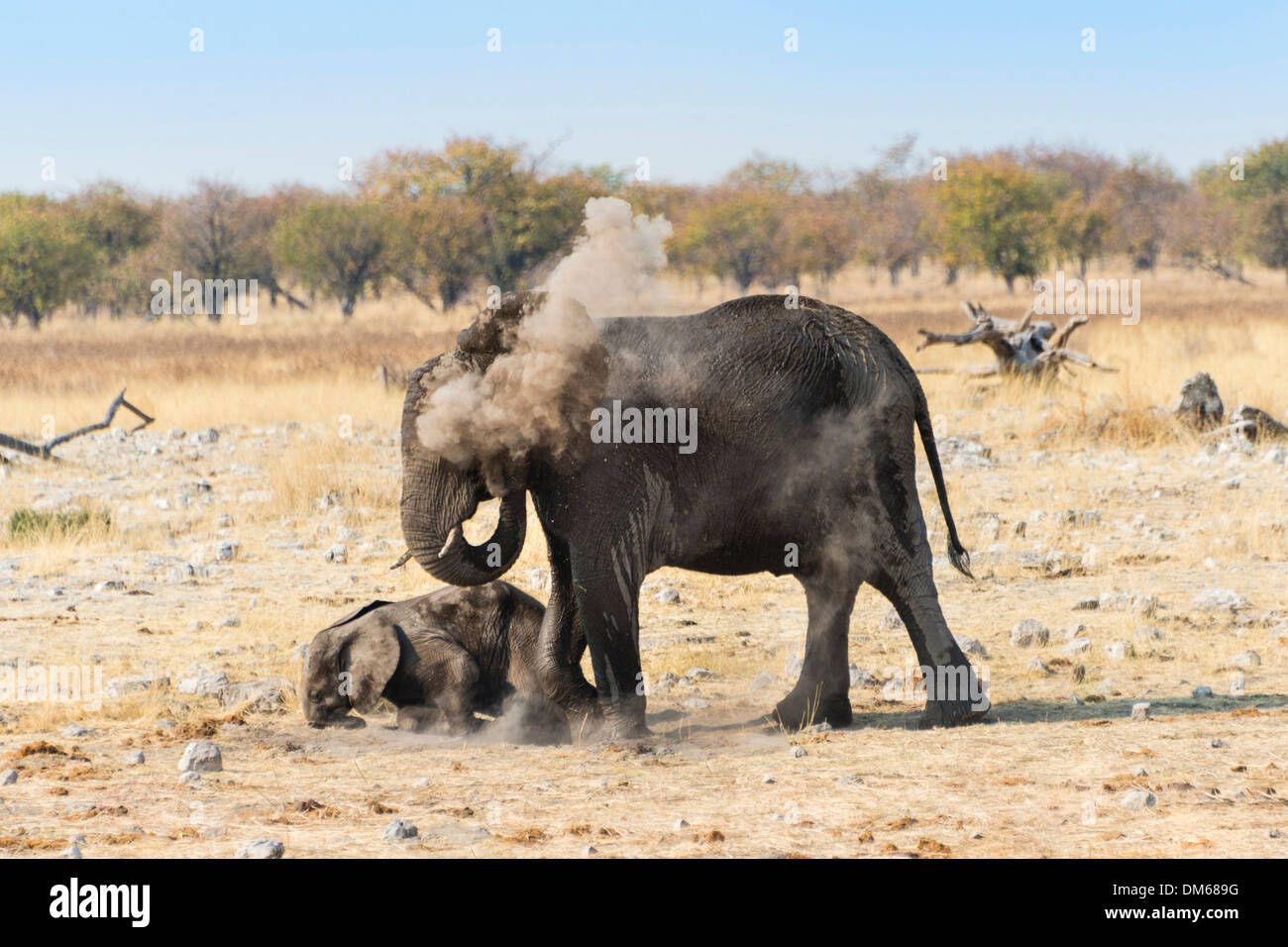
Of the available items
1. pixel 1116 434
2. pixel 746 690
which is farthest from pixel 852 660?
pixel 1116 434

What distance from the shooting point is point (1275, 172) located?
65125 mm

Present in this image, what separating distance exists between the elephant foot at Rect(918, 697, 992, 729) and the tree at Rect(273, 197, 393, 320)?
42427 millimetres

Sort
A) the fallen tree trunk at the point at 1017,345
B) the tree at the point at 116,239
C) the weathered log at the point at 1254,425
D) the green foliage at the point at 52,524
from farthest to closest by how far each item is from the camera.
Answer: the tree at the point at 116,239, the fallen tree trunk at the point at 1017,345, the weathered log at the point at 1254,425, the green foliage at the point at 52,524

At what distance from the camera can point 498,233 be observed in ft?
150

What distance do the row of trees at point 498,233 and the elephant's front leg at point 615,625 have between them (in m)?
31.7

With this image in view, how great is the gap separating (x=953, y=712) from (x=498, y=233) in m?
39.5

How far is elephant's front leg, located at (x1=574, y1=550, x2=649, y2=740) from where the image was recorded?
23.8 ft

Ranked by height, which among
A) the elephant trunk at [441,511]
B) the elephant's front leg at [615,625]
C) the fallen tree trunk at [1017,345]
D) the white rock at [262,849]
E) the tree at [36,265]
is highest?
the tree at [36,265]

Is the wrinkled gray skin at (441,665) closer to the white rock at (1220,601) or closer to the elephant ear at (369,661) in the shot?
the elephant ear at (369,661)

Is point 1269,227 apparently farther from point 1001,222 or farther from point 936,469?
point 936,469

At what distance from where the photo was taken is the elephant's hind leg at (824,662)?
759 cm

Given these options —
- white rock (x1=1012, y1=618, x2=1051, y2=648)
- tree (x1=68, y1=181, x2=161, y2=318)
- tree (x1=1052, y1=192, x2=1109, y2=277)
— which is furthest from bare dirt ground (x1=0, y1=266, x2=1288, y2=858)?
tree (x1=1052, y1=192, x2=1109, y2=277)

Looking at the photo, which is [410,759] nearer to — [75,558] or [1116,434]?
[75,558]

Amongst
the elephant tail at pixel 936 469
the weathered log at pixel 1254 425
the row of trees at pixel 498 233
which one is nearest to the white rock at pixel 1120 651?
the elephant tail at pixel 936 469
